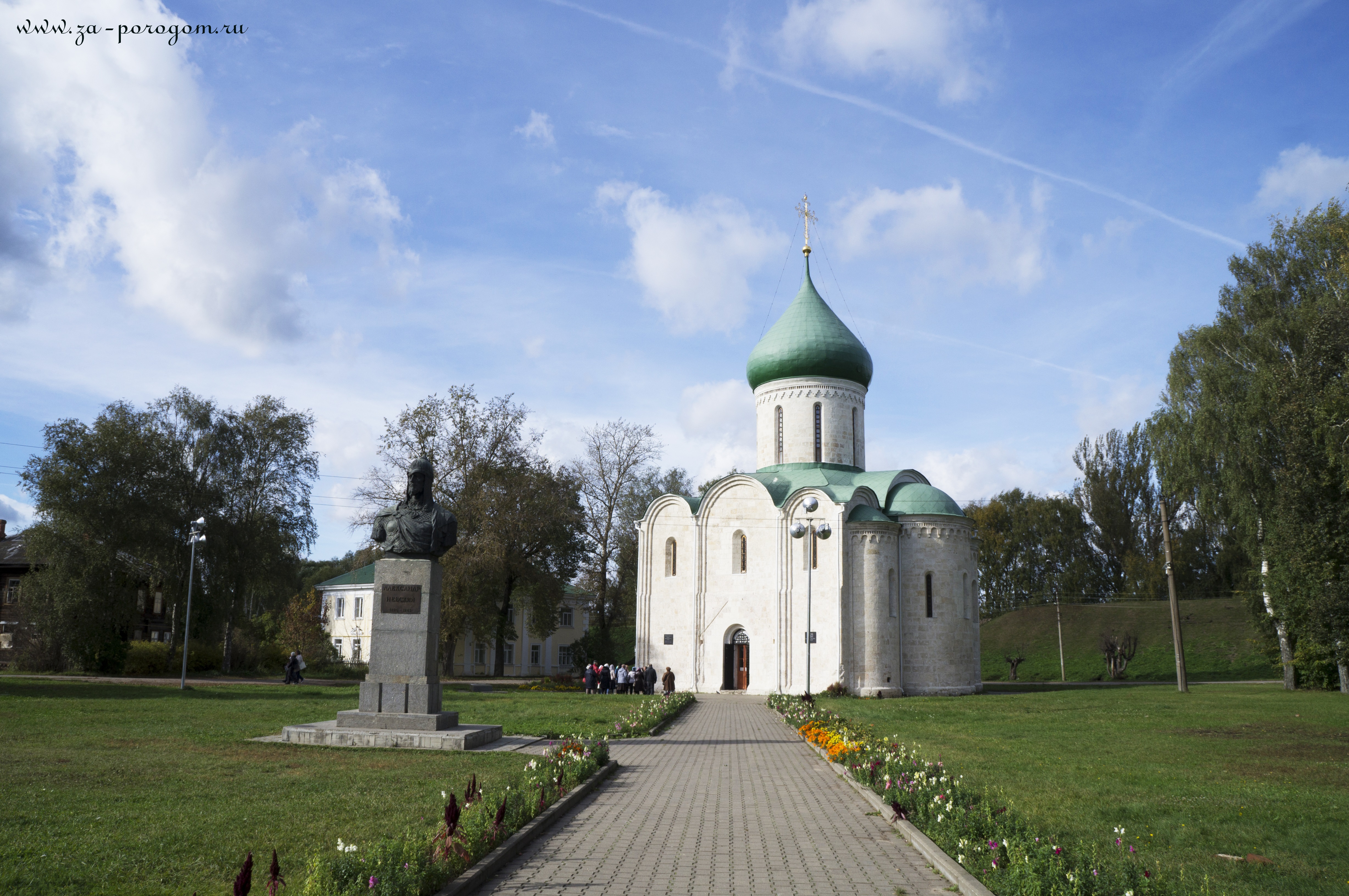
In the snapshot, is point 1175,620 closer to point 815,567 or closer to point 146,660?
point 815,567

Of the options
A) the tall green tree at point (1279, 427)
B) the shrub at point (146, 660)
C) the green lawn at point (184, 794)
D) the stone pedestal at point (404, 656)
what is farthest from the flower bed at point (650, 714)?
the shrub at point (146, 660)

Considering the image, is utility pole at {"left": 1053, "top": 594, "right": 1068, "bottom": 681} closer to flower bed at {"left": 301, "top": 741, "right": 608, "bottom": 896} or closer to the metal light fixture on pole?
the metal light fixture on pole

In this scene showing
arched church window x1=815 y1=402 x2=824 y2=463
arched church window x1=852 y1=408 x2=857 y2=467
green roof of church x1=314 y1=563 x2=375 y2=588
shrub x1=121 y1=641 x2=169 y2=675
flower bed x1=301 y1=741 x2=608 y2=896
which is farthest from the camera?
green roof of church x1=314 y1=563 x2=375 y2=588

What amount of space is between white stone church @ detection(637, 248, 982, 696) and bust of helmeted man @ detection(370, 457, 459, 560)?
17132mm

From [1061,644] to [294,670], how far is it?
33.7 m

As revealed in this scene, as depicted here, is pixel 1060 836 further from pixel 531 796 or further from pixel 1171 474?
pixel 1171 474

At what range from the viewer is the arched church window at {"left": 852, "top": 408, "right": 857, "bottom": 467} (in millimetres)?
36094

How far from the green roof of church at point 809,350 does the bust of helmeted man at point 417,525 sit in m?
23.0

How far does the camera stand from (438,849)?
629 centimetres

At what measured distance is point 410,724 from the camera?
43.7 ft

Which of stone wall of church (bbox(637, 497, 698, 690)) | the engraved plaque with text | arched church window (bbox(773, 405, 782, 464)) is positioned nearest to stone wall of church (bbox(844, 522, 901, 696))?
arched church window (bbox(773, 405, 782, 464))

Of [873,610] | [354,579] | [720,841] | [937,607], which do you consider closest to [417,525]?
[720,841]

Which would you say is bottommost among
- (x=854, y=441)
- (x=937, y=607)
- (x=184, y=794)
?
(x=184, y=794)

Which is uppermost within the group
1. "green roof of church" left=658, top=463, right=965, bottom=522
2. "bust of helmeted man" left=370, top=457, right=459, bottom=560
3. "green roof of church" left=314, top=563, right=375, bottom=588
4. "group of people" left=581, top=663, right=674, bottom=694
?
"green roof of church" left=658, top=463, right=965, bottom=522
